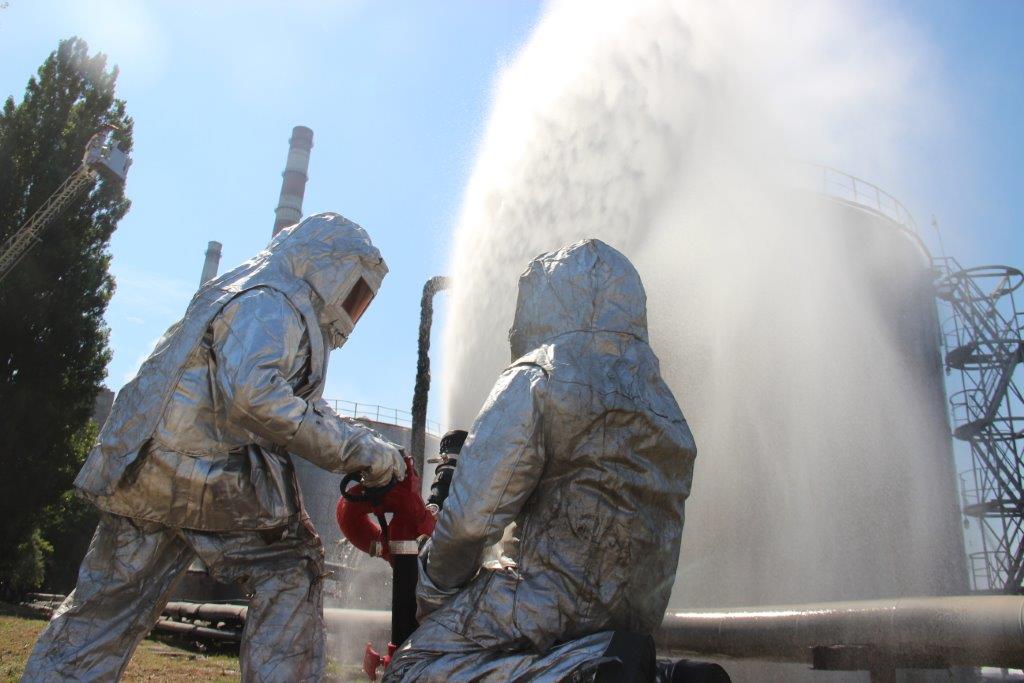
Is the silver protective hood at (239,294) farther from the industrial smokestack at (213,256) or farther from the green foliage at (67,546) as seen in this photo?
the industrial smokestack at (213,256)

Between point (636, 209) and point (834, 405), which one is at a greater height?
point (636, 209)

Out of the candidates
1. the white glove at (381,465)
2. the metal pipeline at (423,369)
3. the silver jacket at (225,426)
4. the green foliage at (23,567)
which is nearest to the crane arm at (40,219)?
the green foliage at (23,567)

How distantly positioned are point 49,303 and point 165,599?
1518 cm

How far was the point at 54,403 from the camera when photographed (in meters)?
15.6

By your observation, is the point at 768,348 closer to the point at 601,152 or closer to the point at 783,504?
the point at 783,504

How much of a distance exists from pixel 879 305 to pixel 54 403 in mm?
15187

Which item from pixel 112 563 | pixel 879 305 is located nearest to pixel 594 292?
pixel 112 563

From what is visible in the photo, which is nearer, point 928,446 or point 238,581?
point 238,581

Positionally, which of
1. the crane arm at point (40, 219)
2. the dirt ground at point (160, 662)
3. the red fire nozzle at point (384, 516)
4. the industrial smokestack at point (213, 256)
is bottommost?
the dirt ground at point (160, 662)

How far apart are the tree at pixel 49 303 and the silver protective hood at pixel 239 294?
46.5 ft

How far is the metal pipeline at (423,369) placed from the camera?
7.95m

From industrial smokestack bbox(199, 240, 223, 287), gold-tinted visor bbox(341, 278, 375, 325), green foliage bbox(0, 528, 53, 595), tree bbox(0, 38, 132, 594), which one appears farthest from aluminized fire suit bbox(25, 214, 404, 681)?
industrial smokestack bbox(199, 240, 223, 287)

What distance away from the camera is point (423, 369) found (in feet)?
27.3

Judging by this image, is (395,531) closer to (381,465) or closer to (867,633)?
(381,465)
